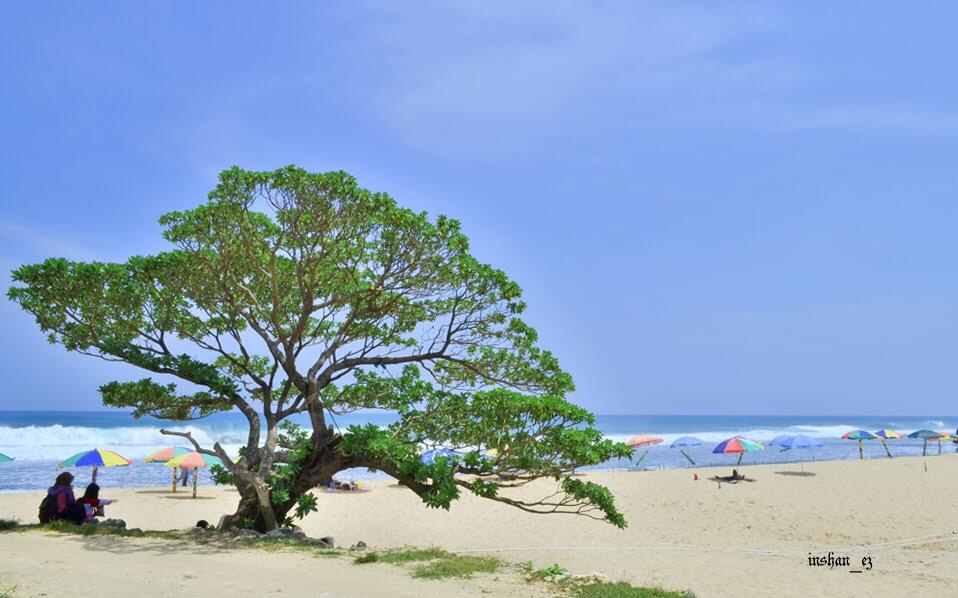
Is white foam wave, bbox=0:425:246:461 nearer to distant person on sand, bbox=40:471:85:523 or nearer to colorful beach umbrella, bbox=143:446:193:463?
colorful beach umbrella, bbox=143:446:193:463

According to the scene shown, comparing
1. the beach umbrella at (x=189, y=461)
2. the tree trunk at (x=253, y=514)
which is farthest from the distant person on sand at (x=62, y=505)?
the beach umbrella at (x=189, y=461)

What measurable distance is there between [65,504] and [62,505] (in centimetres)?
5

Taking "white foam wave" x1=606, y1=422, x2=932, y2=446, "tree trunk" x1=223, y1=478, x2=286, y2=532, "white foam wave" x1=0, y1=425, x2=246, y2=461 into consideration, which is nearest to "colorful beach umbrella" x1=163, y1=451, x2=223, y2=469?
"tree trunk" x1=223, y1=478, x2=286, y2=532

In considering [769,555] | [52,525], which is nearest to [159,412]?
[52,525]

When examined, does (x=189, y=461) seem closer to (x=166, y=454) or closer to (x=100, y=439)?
(x=166, y=454)

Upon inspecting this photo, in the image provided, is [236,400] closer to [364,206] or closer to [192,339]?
[192,339]

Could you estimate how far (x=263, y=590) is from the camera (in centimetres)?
786

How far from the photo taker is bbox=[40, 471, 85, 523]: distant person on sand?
1245cm

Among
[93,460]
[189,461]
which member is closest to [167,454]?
[189,461]

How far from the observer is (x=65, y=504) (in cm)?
1253

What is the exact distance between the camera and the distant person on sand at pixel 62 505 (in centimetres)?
1245

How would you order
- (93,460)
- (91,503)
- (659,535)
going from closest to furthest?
(91,503) → (659,535) → (93,460)

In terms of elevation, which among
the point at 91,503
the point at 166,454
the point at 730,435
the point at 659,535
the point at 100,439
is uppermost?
the point at 166,454

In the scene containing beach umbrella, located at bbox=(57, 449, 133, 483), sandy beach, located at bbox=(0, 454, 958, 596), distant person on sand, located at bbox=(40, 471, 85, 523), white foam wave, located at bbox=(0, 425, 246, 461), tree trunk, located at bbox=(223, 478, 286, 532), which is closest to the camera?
sandy beach, located at bbox=(0, 454, 958, 596)
